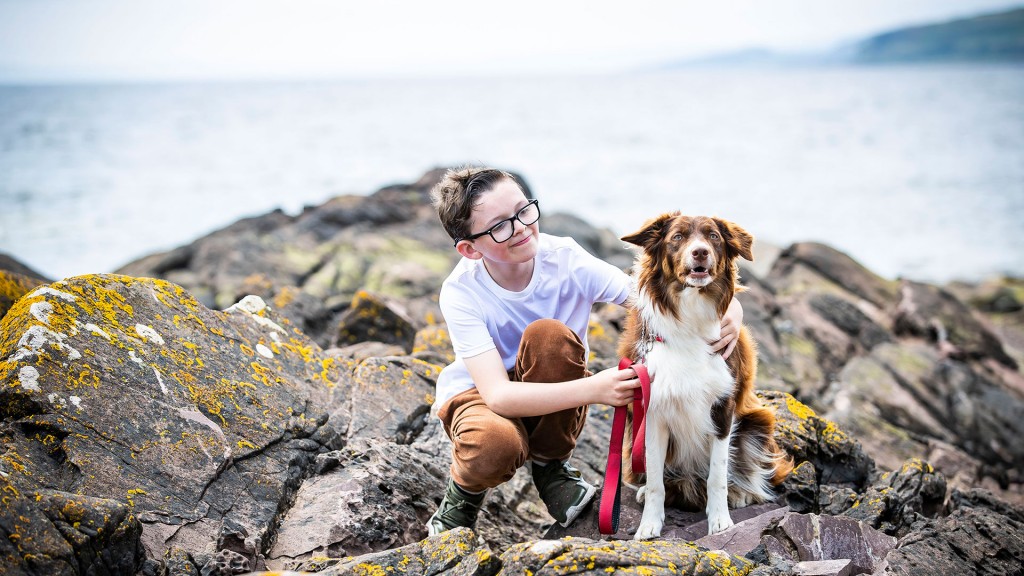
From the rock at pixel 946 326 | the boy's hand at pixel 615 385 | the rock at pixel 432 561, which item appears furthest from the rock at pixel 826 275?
the rock at pixel 432 561

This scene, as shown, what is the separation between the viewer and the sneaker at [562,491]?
353cm

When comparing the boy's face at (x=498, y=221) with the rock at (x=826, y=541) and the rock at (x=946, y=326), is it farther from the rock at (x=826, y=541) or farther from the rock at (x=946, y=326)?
the rock at (x=946, y=326)

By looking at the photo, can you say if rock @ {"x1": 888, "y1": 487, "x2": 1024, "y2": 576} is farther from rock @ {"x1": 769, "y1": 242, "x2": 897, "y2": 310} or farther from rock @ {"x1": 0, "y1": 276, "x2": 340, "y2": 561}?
rock @ {"x1": 769, "y1": 242, "x2": 897, "y2": 310}

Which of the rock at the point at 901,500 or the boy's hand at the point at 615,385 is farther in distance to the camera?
the rock at the point at 901,500

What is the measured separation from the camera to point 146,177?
35.7m

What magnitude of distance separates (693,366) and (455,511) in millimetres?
1374

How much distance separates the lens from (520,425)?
3527 millimetres

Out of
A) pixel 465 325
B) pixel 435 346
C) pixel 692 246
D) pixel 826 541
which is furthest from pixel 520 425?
pixel 435 346

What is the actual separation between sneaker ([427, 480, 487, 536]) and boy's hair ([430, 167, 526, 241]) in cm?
129

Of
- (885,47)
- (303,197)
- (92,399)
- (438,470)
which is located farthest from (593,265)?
(885,47)

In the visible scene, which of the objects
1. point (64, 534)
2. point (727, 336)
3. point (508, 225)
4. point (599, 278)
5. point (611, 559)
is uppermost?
point (508, 225)

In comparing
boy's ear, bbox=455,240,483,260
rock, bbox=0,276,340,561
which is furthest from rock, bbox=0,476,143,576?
boy's ear, bbox=455,240,483,260

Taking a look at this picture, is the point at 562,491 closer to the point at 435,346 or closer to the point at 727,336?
the point at 727,336

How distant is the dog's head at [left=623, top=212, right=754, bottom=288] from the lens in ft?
10.2
